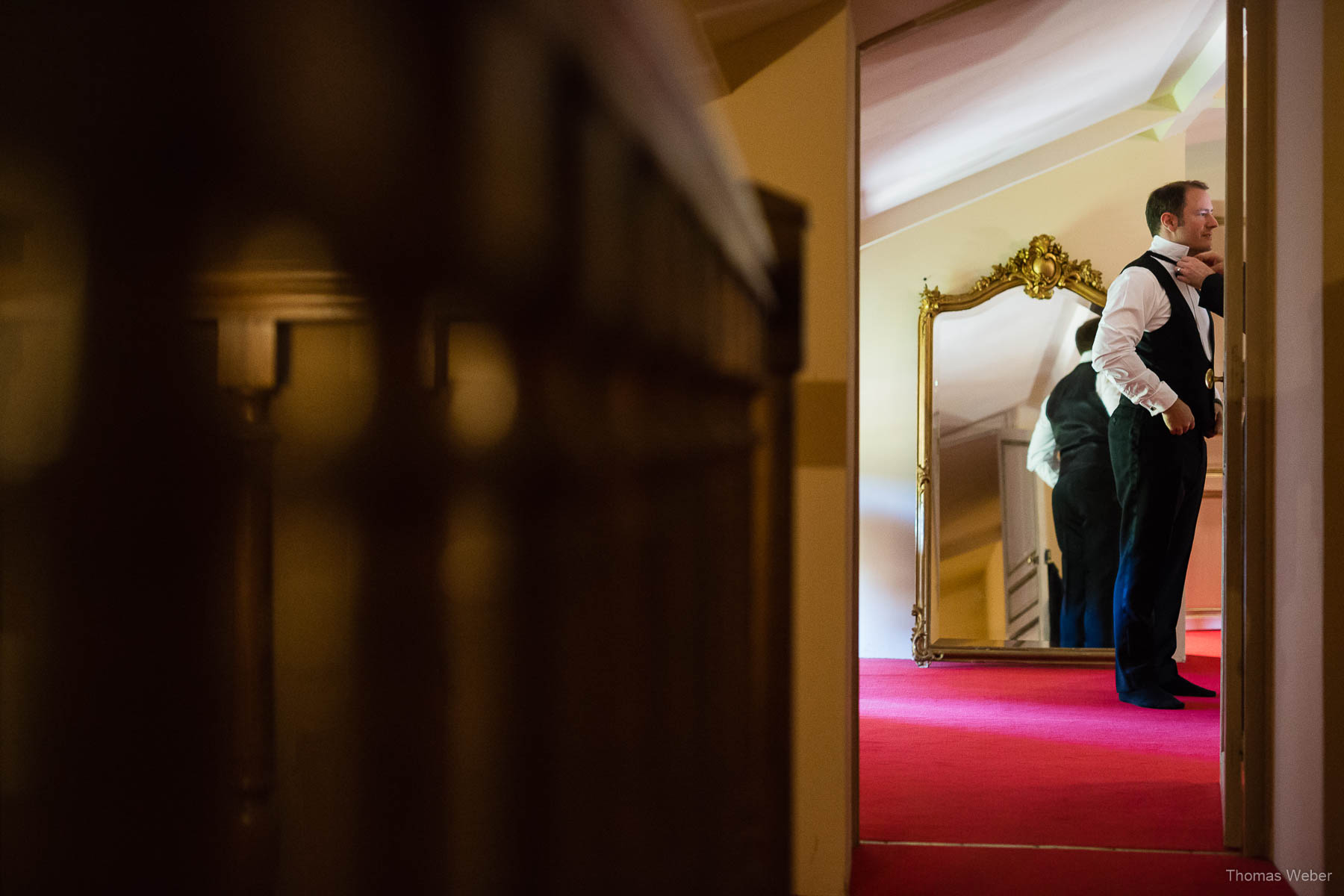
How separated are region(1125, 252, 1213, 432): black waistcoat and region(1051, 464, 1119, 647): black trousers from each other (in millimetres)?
450

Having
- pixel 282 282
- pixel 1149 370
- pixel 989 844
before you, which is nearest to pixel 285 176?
pixel 282 282

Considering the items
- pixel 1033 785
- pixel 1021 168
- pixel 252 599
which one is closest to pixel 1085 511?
pixel 1021 168

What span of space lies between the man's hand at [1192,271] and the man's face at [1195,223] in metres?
0.03

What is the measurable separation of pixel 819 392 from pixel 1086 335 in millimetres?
1365

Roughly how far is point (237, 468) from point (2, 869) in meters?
0.59

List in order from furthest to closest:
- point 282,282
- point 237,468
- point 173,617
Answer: point 282,282, point 173,617, point 237,468

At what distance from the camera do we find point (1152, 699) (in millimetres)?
1471

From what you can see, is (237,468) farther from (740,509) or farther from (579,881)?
(740,509)

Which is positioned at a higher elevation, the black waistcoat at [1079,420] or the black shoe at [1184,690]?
the black waistcoat at [1079,420]

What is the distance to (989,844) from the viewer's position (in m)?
0.88

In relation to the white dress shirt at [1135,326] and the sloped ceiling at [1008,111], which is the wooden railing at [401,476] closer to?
the sloped ceiling at [1008,111]

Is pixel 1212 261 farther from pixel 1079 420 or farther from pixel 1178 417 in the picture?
pixel 1079 420

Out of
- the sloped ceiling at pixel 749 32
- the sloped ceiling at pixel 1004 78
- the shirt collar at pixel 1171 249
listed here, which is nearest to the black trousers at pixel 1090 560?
the shirt collar at pixel 1171 249

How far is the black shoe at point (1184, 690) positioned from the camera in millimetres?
1558
